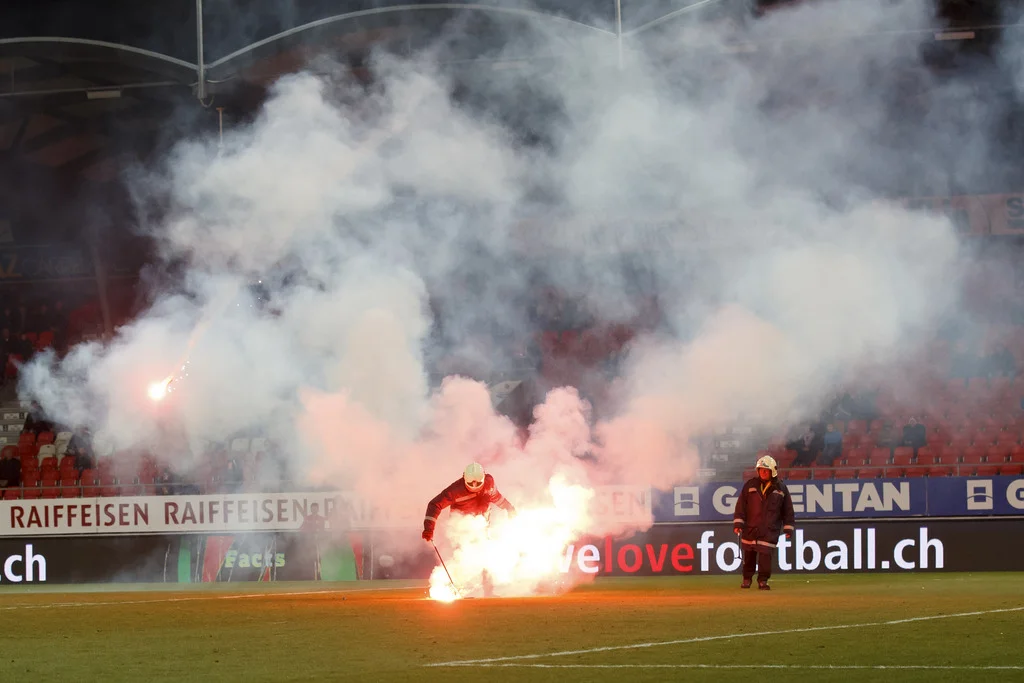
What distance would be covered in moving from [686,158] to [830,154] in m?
2.65

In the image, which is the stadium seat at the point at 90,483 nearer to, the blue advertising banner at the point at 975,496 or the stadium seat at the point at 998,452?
the blue advertising banner at the point at 975,496

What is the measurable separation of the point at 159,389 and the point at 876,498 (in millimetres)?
12239

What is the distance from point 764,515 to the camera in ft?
63.1

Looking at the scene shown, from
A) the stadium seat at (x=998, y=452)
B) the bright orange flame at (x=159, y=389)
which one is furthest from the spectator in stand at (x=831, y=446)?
the bright orange flame at (x=159, y=389)

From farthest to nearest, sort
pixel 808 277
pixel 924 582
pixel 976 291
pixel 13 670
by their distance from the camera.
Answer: pixel 976 291 < pixel 808 277 < pixel 924 582 < pixel 13 670

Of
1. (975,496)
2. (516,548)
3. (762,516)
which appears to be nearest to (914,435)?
(975,496)

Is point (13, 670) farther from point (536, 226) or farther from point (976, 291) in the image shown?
→ point (976, 291)

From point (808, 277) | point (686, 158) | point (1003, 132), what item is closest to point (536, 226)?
point (686, 158)

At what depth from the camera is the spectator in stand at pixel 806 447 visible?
86.0 ft

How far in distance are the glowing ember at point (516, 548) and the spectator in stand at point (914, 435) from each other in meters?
8.88

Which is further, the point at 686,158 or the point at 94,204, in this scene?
the point at 94,204

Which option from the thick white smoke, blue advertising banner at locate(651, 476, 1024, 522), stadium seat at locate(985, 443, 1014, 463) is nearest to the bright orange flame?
the thick white smoke

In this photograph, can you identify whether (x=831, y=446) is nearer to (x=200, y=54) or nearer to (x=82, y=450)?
(x=200, y=54)

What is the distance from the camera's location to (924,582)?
20.6 metres
